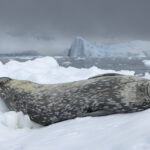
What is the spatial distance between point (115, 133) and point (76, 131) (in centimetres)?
42

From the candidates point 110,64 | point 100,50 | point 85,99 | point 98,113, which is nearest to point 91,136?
point 98,113

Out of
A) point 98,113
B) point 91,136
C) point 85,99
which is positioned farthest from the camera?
point 85,99

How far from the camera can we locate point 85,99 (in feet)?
10.1

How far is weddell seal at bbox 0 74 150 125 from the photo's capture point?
2.80m

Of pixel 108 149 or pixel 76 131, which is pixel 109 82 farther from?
pixel 108 149

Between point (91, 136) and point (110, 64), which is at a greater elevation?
point (91, 136)

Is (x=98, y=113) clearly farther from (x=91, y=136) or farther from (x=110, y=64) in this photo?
(x=110, y=64)

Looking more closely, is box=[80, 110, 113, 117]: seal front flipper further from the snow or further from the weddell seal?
the snow

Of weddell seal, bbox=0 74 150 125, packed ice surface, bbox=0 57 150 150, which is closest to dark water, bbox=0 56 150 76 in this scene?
weddell seal, bbox=0 74 150 125

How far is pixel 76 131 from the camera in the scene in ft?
7.12

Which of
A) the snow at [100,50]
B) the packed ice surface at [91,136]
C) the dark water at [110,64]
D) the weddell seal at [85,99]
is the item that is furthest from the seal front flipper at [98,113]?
the snow at [100,50]

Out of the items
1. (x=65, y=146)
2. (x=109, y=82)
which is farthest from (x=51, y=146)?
(x=109, y=82)

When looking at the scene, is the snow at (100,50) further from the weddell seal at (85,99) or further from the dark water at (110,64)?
the weddell seal at (85,99)

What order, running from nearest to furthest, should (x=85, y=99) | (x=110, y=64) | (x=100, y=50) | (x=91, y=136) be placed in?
(x=91, y=136) < (x=85, y=99) < (x=110, y=64) < (x=100, y=50)
